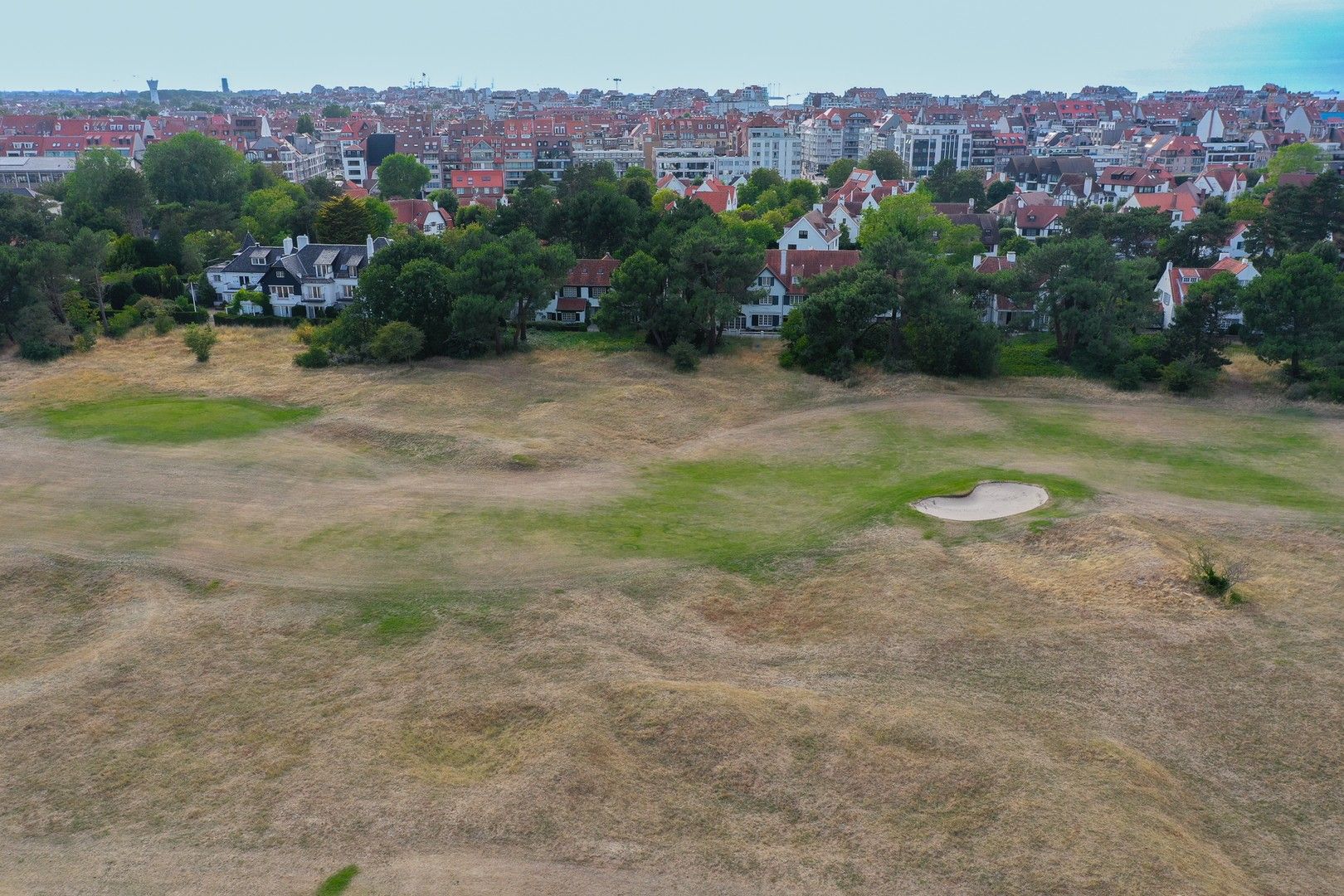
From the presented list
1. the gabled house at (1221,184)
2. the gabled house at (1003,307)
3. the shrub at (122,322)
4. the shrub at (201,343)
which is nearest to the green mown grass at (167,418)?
the shrub at (201,343)

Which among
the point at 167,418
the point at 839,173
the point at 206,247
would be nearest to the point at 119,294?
the point at 206,247

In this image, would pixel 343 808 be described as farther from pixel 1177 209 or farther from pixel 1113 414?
pixel 1177 209

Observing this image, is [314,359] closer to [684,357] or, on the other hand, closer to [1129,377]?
[684,357]

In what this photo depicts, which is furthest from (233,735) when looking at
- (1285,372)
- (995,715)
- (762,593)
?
(1285,372)

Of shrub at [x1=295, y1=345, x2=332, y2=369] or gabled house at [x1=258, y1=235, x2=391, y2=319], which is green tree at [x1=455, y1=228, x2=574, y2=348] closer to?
shrub at [x1=295, y1=345, x2=332, y2=369]

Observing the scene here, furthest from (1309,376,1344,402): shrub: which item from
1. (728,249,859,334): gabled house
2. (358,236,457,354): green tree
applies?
(358,236,457,354): green tree
